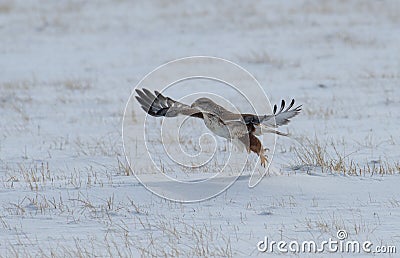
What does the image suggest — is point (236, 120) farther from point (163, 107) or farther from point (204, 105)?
point (163, 107)

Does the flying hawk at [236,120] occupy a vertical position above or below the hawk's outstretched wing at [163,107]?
below

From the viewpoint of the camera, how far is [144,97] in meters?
7.57

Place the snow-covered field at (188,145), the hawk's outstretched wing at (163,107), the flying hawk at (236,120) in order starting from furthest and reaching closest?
the hawk's outstretched wing at (163,107) → the flying hawk at (236,120) → the snow-covered field at (188,145)

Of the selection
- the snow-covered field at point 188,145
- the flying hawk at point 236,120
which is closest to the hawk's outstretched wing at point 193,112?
the flying hawk at point 236,120

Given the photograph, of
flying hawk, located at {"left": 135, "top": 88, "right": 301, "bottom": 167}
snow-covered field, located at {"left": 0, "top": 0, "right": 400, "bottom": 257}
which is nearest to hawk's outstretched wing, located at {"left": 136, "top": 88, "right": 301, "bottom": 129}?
flying hawk, located at {"left": 135, "top": 88, "right": 301, "bottom": 167}

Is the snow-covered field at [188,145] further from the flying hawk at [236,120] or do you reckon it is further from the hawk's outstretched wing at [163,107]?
the hawk's outstretched wing at [163,107]

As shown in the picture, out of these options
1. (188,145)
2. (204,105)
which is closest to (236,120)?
(204,105)

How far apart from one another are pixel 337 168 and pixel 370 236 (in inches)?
83.5

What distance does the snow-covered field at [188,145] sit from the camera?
6.00m

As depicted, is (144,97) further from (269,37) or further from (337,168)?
(269,37)

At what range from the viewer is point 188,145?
10492 millimetres

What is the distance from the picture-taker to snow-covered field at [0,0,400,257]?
6000 mm

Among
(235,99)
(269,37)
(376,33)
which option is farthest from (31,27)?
(235,99)

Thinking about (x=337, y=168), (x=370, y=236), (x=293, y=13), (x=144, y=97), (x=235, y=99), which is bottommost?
(x=370, y=236)
